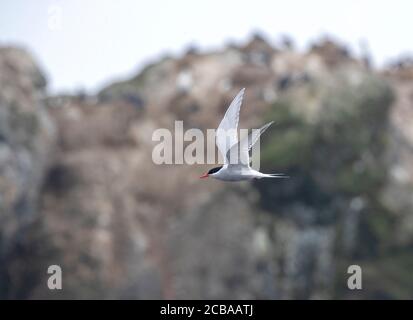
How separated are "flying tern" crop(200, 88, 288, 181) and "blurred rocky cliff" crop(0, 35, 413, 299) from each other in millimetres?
31424

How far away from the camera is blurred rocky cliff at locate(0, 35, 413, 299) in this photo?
71.8 metres

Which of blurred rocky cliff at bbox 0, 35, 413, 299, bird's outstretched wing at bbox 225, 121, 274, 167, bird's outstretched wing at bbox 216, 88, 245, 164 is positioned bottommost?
bird's outstretched wing at bbox 225, 121, 274, 167

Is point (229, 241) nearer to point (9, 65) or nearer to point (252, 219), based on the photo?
point (252, 219)

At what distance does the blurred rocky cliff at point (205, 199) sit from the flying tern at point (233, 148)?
31424mm

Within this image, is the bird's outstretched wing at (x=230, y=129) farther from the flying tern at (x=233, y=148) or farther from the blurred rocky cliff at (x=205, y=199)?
the blurred rocky cliff at (x=205, y=199)

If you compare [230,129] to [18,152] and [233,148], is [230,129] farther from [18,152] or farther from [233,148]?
[18,152]

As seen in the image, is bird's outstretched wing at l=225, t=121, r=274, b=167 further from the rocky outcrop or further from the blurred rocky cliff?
the rocky outcrop

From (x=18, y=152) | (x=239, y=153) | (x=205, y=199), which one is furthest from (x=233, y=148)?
(x=205, y=199)

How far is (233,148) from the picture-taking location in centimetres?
3897

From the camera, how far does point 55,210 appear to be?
7344 centimetres

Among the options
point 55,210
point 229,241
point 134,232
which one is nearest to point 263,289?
point 229,241

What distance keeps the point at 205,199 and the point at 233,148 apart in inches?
1428

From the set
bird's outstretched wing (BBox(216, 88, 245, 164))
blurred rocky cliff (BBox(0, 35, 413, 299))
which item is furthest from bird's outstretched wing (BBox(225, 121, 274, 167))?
blurred rocky cliff (BBox(0, 35, 413, 299))
